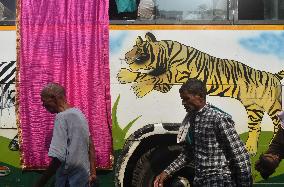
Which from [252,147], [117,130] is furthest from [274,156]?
[117,130]

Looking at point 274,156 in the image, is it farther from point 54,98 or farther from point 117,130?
point 117,130

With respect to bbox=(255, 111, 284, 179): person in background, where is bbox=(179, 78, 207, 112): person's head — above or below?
above

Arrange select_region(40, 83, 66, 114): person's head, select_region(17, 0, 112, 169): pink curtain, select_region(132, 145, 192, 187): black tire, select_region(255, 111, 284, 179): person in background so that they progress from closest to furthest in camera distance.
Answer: select_region(255, 111, 284, 179): person in background → select_region(40, 83, 66, 114): person's head → select_region(17, 0, 112, 169): pink curtain → select_region(132, 145, 192, 187): black tire

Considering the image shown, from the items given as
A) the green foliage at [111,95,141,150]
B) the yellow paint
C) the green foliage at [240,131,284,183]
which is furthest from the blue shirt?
the green foliage at [240,131,284,183]

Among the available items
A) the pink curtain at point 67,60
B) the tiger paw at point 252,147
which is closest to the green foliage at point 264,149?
the tiger paw at point 252,147

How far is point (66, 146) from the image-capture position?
481cm

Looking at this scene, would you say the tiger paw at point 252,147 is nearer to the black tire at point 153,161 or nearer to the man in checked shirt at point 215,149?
the black tire at point 153,161

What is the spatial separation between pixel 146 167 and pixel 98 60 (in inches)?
56.0

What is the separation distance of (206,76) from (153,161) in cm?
122

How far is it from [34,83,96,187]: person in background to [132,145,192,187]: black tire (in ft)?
6.17

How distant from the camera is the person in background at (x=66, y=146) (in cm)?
479

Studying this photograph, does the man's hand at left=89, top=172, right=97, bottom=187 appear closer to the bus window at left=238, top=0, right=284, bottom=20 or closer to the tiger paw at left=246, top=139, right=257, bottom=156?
the tiger paw at left=246, top=139, right=257, bottom=156

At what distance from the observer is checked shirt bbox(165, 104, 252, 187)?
14.2ft

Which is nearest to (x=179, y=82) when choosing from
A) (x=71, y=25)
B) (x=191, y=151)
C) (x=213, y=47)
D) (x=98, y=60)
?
(x=213, y=47)
